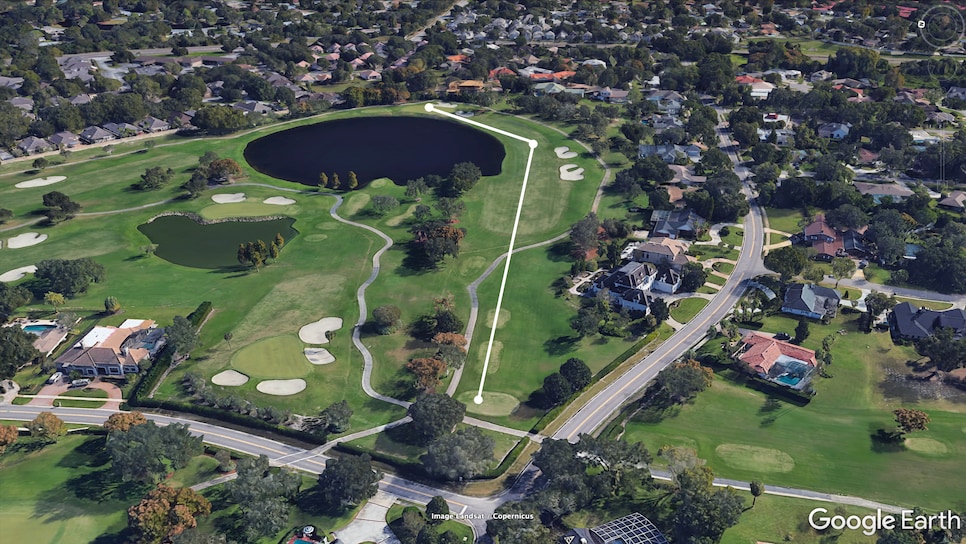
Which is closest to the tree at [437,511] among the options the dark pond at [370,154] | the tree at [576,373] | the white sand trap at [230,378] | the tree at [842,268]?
the tree at [576,373]

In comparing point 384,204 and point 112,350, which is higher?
point 384,204

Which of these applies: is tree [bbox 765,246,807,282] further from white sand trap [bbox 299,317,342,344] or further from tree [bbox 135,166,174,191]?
tree [bbox 135,166,174,191]

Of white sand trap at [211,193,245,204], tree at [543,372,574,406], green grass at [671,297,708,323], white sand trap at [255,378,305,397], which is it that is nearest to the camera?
tree at [543,372,574,406]

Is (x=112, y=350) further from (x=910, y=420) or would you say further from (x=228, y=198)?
(x=910, y=420)

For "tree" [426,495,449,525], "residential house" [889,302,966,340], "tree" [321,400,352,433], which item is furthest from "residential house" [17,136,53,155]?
"residential house" [889,302,966,340]

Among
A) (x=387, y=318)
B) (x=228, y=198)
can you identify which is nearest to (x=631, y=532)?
(x=387, y=318)

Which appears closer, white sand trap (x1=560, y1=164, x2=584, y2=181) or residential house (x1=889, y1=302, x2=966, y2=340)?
residential house (x1=889, y1=302, x2=966, y2=340)
